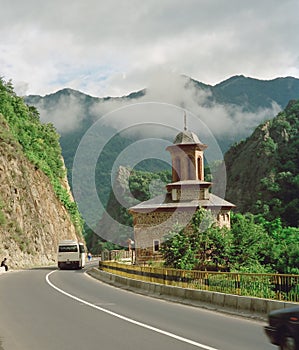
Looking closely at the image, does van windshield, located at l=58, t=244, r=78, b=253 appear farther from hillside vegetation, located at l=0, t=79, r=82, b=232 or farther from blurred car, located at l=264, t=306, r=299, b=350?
blurred car, located at l=264, t=306, r=299, b=350

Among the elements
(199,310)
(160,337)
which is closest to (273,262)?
(199,310)

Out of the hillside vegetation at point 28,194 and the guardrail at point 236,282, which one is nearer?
the guardrail at point 236,282

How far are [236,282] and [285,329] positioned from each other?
26.4 ft

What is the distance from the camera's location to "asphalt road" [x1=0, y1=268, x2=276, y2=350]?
9969 millimetres

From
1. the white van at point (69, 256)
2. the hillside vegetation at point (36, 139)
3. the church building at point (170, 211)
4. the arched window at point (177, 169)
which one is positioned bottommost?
the white van at point (69, 256)

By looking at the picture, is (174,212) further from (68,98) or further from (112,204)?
(68,98)

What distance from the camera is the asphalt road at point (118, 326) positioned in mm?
9969

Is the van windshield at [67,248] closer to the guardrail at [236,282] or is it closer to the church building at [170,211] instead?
the church building at [170,211]

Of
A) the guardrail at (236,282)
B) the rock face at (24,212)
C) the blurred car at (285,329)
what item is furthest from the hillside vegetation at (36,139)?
the blurred car at (285,329)

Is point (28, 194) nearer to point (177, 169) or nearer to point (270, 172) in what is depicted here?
point (177, 169)

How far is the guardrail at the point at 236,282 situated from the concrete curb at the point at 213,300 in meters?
0.46

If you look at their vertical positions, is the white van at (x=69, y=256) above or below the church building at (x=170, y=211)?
below

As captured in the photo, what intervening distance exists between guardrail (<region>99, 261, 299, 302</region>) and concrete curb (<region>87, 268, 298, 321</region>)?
18.0 inches

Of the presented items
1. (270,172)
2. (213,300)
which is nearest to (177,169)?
(213,300)
